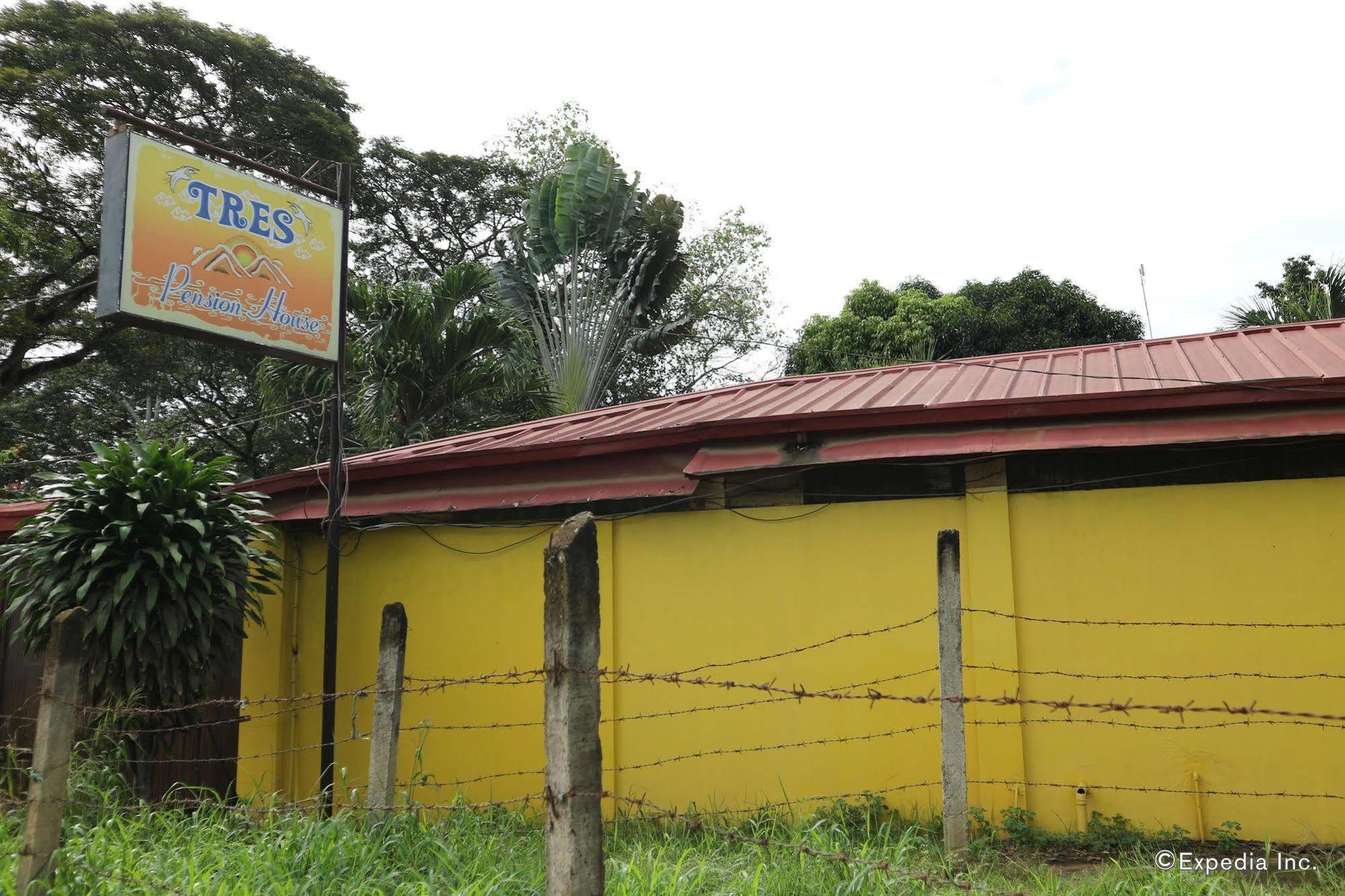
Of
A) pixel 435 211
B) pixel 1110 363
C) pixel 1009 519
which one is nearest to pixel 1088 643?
pixel 1009 519

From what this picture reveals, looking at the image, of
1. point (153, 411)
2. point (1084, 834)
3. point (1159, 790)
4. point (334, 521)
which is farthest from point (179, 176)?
point (153, 411)

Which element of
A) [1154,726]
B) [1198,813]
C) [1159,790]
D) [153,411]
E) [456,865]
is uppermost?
[153,411]

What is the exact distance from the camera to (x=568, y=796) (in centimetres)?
273

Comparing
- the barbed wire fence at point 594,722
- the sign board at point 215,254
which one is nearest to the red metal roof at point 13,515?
the barbed wire fence at point 594,722

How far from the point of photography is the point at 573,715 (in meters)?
2.79

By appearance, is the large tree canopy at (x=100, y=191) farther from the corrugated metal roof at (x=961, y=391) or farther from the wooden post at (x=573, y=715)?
the wooden post at (x=573, y=715)

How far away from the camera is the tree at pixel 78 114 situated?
1866cm

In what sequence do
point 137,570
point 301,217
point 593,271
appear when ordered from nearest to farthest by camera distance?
1. point 137,570
2. point 301,217
3. point 593,271

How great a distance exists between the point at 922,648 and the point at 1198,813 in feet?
5.79

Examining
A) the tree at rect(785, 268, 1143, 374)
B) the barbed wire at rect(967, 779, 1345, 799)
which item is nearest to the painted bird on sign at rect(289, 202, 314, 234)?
the barbed wire at rect(967, 779, 1345, 799)

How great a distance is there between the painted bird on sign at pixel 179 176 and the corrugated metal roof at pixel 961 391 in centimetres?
248

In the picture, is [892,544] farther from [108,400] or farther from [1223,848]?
[108,400]

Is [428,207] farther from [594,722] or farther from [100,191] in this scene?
[594,722]

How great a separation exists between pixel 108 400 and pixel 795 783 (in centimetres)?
2136
